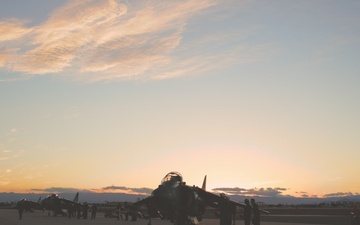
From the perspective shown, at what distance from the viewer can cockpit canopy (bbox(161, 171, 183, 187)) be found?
2669 cm

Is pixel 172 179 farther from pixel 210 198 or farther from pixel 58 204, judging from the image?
pixel 58 204

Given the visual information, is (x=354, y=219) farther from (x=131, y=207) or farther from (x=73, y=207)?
(x=73, y=207)

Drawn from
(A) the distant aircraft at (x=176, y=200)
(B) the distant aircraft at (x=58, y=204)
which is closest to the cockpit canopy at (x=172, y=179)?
(A) the distant aircraft at (x=176, y=200)

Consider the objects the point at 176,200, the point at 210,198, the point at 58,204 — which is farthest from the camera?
the point at 58,204

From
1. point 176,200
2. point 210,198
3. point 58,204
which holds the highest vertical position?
point 210,198

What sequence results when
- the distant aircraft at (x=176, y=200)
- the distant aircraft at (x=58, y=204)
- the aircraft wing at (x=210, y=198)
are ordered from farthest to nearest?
the distant aircraft at (x=58, y=204) → the aircraft wing at (x=210, y=198) → the distant aircraft at (x=176, y=200)

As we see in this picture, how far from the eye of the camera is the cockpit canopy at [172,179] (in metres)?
26.7

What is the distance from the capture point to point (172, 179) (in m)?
27.1

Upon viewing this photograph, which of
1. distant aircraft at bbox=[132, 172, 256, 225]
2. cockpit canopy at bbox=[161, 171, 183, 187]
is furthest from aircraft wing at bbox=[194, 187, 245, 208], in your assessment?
cockpit canopy at bbox=[161, 171, 183, 187]

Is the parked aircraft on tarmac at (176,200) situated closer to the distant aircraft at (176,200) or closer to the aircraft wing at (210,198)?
the distant aircraft at (176,200)

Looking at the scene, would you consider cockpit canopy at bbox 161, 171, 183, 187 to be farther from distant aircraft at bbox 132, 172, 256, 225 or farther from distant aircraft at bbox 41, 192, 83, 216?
distant aircraft at bbox 41, 192, 83, 216

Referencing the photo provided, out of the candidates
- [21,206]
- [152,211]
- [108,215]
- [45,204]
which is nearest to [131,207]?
[152,211]

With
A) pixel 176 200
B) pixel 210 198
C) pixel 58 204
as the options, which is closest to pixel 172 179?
pixel 176 200

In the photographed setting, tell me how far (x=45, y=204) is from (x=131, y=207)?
1477 inches
